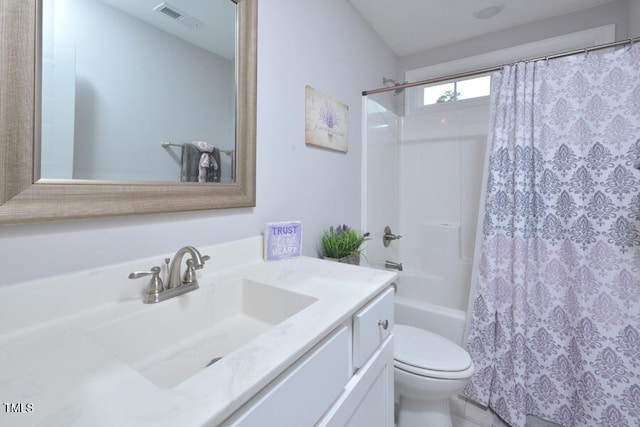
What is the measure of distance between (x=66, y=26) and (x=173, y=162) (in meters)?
0.38

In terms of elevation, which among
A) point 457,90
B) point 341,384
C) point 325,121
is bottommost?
point 341,384

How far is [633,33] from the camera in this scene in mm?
1616

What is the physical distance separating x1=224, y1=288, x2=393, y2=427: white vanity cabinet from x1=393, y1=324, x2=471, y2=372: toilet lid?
0.27 m

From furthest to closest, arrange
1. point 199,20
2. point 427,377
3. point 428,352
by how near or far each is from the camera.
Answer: point 428,352 < point 427,377 < point 199,20

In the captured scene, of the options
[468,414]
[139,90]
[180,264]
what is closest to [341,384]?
[180,264]

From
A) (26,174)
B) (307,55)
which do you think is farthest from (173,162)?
(307,55)

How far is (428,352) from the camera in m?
1.30

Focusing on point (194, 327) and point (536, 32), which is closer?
point (194, 327)

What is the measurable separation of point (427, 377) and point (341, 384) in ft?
2.25

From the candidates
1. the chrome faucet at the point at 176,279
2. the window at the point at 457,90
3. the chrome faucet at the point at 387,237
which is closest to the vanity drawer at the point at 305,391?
the chrome faucet at the point at 176,279

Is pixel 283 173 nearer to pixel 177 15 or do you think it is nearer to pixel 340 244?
pixel 340 244

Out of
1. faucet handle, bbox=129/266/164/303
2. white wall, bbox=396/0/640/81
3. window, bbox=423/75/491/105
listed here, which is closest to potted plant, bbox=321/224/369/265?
faucet handle, bbox=129/266/164/303

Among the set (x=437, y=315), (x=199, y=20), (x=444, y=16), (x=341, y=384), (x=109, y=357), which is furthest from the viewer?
(x=444, y=16)

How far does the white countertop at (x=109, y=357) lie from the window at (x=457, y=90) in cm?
194
